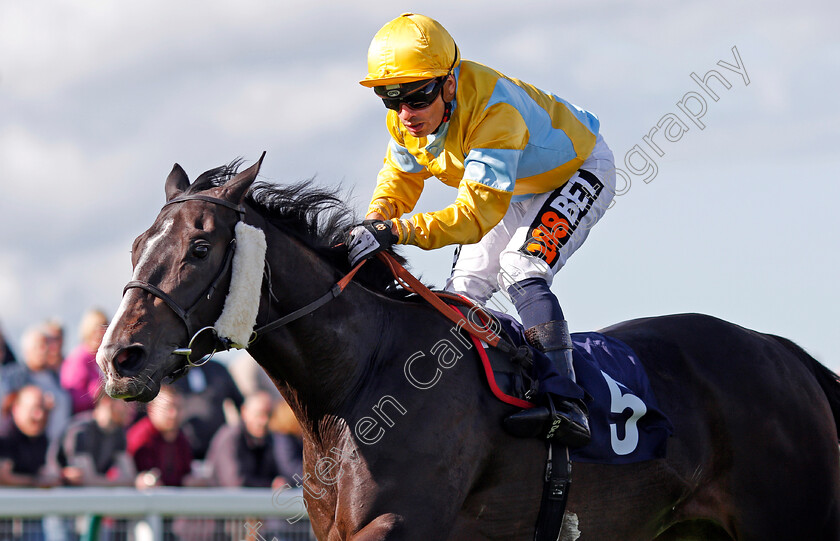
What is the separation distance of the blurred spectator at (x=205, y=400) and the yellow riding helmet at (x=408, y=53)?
11.2ft

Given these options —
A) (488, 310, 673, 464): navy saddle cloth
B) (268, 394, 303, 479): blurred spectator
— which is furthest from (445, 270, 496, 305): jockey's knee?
(268, 394, 303, 479): blurred spectator

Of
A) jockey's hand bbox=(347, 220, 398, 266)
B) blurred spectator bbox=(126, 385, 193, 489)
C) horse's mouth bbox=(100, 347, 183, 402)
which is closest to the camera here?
horse's mouth bbox=(100, 347, 183, 402)

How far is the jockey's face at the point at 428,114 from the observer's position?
14.1ft

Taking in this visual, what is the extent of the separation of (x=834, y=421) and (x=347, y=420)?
8.39 ft

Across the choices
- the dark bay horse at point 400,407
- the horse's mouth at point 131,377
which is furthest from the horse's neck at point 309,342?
the horse's mouth at point 131,377

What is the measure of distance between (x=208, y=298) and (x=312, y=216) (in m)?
0.69

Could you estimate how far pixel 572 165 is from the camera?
15.6 feet

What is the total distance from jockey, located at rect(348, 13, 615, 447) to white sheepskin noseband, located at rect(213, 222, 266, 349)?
488 mm

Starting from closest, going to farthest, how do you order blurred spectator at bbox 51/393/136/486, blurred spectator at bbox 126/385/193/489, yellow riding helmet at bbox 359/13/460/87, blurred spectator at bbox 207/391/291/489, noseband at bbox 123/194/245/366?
noseband at bbox 123/194/245/366, yellow riding helmet at bbox 359/13/460/87, blurred spectator at bbox 51/393/136/486, blurred spectator at bbox 126/385/193/489, blurred spectator at bbox 207/391/291/489

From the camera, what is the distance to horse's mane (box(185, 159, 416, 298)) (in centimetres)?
399

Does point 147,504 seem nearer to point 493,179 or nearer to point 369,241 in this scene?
point 369,241

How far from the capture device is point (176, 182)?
13.1ft

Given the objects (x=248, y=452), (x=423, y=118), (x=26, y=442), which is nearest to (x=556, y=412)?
(x=423, y=118)

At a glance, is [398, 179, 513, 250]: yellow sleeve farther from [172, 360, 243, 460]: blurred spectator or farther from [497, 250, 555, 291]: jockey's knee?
[172, 360, 243, 460]: blurred spectator
